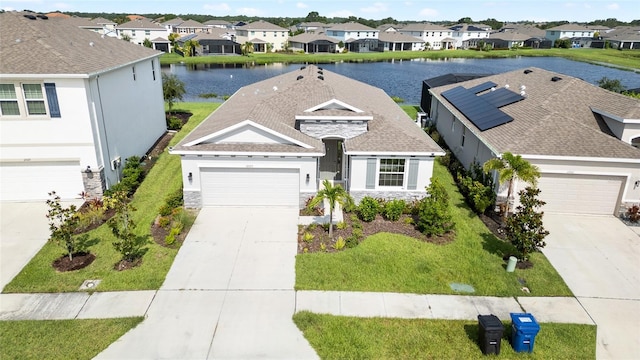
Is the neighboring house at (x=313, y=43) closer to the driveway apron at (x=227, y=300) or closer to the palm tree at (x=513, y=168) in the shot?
the palm tree at (x=513, y=168)

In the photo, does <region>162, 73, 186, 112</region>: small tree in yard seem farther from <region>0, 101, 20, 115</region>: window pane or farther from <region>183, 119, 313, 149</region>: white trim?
<region>183, 119, 313, 149</region>: white trim

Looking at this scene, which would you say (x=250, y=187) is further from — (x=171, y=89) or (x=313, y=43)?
(x=313, y=43)

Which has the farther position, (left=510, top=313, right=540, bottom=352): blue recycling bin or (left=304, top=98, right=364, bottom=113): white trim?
(left=304, top=98, right=364, bottom=113): white trim

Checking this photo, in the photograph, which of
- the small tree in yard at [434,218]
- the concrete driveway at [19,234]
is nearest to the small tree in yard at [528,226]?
the small tree in yard at [434,218]

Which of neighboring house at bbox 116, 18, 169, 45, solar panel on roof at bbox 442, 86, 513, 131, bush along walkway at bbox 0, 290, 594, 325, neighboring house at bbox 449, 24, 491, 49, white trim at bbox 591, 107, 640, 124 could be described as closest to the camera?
bush along walkway at bbox 0, 290, 594, 325

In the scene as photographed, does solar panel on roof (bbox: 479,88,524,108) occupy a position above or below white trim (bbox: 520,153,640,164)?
above

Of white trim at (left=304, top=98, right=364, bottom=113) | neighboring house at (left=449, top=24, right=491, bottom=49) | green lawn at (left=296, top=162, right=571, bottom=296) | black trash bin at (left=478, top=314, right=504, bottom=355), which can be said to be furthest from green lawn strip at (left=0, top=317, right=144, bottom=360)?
neighboring house at (left=449, top=24, right=491, bottom=49)

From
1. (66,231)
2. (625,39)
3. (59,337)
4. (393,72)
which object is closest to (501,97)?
(66,231)

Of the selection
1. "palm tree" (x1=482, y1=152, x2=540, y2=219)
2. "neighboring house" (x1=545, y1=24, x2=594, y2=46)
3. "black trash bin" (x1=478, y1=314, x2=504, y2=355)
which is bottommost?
"black trash bin" (x1=478, y1=314, x2=504, y2=355)
